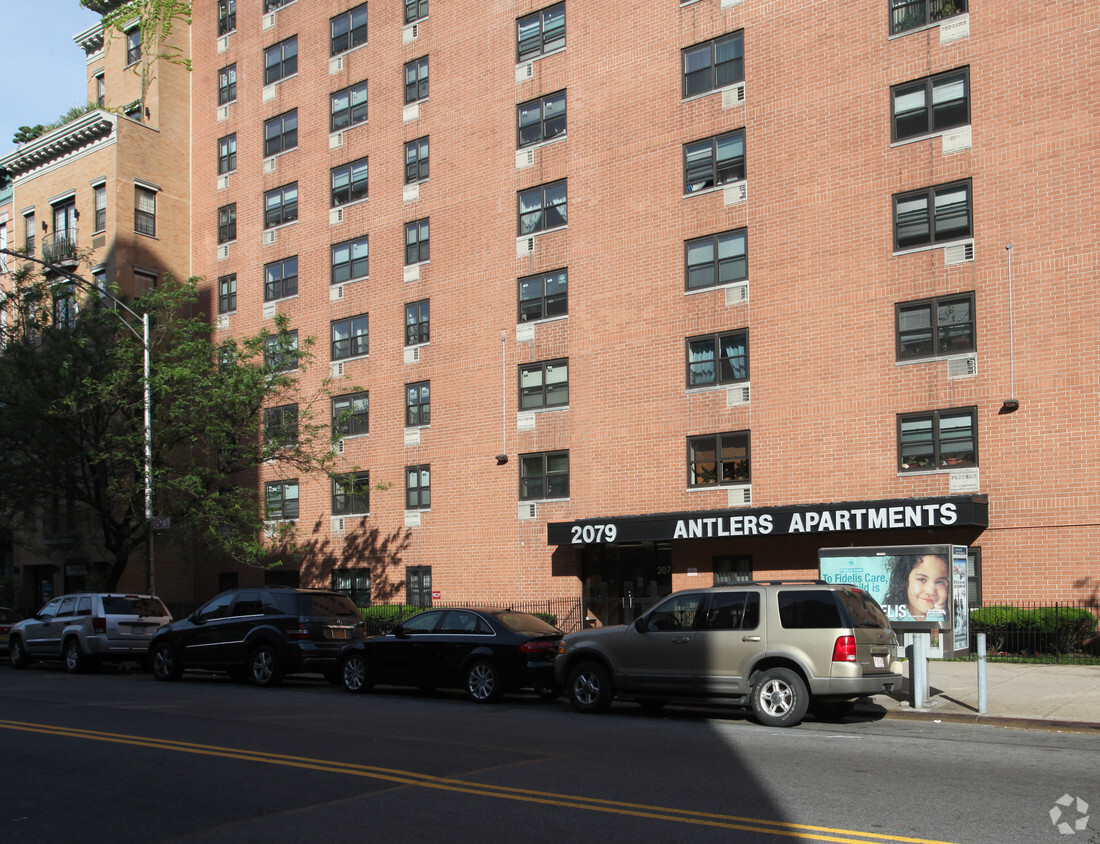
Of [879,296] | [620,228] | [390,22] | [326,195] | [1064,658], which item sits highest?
[390,22]

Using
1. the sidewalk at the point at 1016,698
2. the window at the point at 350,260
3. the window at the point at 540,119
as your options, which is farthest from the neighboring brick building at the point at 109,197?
the sidewalk at the point at 1016,698

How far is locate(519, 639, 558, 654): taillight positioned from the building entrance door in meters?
10.7

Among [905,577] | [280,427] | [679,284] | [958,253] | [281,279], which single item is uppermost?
[281,279]

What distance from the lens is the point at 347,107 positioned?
36.9 metres

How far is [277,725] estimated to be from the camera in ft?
44.9

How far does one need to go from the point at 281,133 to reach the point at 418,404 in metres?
12.4

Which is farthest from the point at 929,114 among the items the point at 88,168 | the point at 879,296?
the point at 88,168

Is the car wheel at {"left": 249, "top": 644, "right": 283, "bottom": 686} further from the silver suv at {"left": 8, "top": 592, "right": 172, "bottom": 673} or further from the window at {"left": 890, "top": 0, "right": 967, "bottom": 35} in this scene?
the window at {"left": 890, "top": 0, "right": 967, "bottom": 35}

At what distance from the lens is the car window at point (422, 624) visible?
18297 mm

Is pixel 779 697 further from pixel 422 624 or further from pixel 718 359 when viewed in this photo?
pixel 718 359

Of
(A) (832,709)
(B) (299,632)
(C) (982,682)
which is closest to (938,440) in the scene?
(C) (982,682)

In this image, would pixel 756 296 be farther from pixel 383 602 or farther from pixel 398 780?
pixel 398 780

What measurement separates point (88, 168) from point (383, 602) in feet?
66.6

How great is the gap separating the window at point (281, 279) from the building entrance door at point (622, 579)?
15190 millimetres
